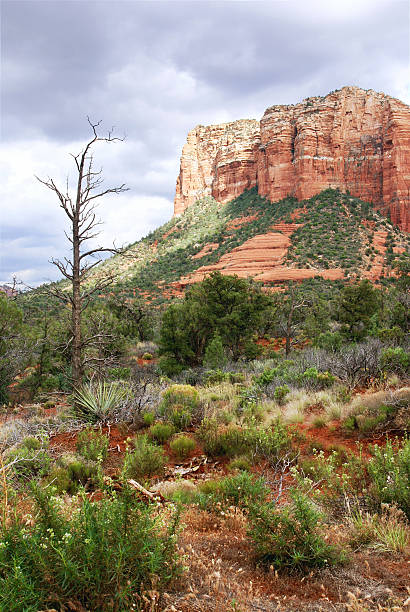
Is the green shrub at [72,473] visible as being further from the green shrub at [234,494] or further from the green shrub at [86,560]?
the green shrub at [86,560]

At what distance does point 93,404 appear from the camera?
7594mm

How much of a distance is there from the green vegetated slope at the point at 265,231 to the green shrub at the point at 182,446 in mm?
33924

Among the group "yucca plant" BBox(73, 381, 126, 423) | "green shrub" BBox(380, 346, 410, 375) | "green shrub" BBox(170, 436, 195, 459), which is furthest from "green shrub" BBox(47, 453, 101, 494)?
"green shrub" BBox(380, 346, 410, 375)

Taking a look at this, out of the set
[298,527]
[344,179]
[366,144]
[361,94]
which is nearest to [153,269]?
[344,179]

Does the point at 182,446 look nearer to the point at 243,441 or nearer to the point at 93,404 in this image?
the point at 243,441

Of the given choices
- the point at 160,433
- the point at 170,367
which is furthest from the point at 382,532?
the point at 170,367

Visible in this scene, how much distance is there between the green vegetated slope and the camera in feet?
156

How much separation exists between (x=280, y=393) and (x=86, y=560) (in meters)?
7.07

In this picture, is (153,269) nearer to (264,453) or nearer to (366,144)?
(366,144)

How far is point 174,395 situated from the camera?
809 centimetres

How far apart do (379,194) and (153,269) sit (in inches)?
1630

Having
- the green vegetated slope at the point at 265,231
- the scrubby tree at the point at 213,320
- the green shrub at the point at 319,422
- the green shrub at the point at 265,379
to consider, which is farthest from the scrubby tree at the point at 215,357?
the green vegetated slope at the point at 265,231

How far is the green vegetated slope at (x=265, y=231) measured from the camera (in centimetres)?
4753

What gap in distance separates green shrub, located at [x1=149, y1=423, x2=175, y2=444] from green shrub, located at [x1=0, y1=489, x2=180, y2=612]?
14.7 ft
